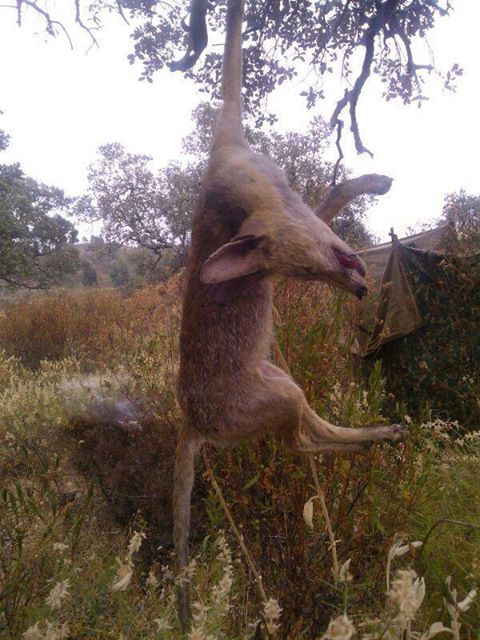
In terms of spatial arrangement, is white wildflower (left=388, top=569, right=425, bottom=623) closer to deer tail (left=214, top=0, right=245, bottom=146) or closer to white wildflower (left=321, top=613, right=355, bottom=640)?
white wildflower (left=321, top=613, right=355, bottom=640)

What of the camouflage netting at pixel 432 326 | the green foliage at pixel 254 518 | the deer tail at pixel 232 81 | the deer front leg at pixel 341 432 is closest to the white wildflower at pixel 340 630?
the green foliage at pixel 254 518

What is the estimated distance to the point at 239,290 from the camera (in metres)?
1.59

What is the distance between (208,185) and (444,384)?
6.56 m

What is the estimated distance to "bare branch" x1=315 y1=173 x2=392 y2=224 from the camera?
5.84 feet

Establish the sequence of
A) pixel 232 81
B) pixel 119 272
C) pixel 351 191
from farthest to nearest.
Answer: pixel 119 272, pixel 232 81, pixel 351 191

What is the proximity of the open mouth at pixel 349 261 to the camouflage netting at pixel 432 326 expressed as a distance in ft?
19.5

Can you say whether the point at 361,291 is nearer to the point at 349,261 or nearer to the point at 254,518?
the point at 349,261

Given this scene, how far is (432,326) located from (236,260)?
22.7 feet

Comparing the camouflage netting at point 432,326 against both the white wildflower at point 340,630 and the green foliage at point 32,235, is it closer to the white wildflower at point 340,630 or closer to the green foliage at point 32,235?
the white wildflower at point 340,630

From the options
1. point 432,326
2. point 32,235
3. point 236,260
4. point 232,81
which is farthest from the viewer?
point 32,235

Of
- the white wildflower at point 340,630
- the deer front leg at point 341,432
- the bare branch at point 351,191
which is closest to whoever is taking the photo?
the white wildflower at point 340,630

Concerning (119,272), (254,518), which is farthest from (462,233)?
(119,272)

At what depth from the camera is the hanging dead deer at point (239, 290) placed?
1542mm

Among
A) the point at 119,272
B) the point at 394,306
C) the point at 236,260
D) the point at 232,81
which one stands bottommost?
the point at 394,306
